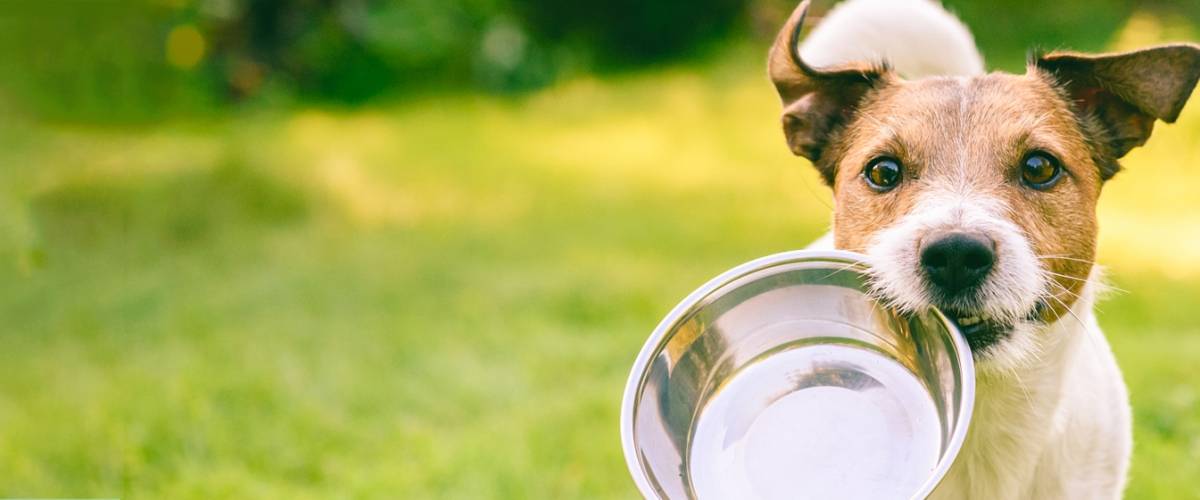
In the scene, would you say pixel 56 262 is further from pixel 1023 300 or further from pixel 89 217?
pixel 1023 300

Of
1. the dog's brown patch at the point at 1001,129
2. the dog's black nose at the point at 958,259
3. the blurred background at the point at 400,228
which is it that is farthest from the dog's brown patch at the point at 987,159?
the blurred background at the point at 400,228

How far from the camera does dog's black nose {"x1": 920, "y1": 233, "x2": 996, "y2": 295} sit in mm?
2494

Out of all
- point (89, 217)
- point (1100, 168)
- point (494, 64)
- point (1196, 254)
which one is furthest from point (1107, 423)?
point (494, 64)

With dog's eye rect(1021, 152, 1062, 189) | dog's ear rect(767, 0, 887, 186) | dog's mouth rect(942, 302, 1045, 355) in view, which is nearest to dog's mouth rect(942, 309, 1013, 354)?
dog's mouth rect(942, 302, 1045, 355)

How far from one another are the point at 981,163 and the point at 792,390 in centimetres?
76

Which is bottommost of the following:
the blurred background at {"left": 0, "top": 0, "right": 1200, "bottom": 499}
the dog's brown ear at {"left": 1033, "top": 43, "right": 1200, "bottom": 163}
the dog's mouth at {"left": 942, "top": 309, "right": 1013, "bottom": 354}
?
the blurred background at {"left": 0, "top": 0, "right": 1200, "bottom": 499}

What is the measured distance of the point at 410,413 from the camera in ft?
16.2

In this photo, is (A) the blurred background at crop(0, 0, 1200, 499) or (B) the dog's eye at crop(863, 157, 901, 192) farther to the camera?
(A) the blurred background at crop(0, 0, 1200, 499)

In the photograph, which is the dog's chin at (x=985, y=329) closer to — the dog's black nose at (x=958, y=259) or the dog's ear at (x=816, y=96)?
the dog's black nose at (x=958, y=259)

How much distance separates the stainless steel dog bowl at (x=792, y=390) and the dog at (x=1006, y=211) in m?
0.15

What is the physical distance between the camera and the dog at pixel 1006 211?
8.49 ft

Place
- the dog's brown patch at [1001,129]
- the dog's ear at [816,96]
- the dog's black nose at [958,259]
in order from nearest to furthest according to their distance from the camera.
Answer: the dog's black nose at [958,259] < the dog's brown patch at [1001,129] < the dog's ear at [816,96]

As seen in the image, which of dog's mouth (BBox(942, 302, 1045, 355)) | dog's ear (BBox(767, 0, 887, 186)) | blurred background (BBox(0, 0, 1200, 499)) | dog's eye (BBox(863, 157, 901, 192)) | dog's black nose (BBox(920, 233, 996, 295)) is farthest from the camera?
blurred background (BBox(0, 0, 1200, 499))

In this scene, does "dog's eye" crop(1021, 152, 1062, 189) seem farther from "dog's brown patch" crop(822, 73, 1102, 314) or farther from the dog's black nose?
the dog's black nose
